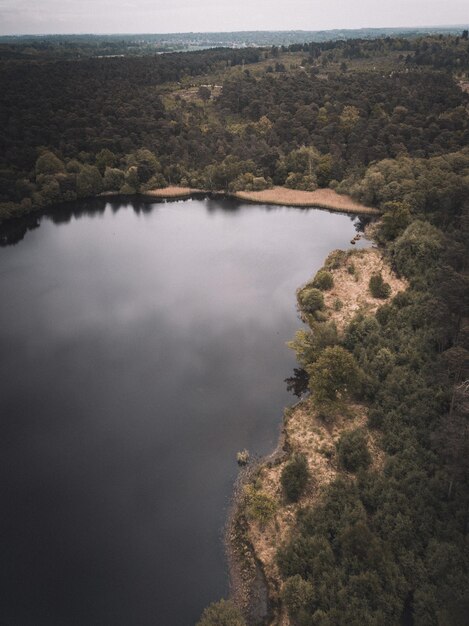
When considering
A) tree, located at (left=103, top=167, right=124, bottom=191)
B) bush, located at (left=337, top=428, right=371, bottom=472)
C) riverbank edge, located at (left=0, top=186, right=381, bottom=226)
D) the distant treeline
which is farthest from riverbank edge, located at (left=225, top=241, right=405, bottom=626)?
tree, located at (left=103, top=167, right=124, bottom=191)

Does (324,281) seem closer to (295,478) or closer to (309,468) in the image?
(309,468)

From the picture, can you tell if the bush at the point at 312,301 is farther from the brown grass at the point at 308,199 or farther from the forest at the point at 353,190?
the brown grass at the point at 308,199

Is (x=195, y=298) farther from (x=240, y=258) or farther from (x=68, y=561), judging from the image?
(x=68, y=561)

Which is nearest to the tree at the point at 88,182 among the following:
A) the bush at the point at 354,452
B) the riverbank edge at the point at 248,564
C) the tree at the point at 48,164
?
the tree at the point at 48,164

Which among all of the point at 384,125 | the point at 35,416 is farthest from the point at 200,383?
→ the point at 384,125

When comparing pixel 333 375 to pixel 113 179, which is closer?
pixel 333 375

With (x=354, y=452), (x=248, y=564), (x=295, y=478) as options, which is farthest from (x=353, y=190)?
(x=248, y=564)
